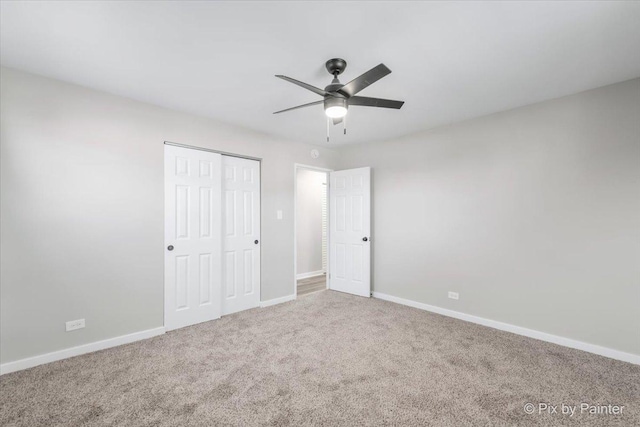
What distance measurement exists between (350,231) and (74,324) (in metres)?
3.69

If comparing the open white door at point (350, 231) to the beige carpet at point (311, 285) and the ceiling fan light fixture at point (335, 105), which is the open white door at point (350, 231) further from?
the ceiling fan light fixture at point (335, 105)

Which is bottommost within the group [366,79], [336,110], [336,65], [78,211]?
[78,211]

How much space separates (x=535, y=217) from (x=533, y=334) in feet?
4.24

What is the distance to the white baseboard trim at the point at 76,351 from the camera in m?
2.34

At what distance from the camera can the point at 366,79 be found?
1930 millimetres

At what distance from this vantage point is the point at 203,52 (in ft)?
7.00

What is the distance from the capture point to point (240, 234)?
12.9 ft

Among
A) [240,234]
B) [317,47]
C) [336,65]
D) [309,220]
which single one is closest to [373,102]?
[336,65]

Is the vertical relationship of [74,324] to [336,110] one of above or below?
below

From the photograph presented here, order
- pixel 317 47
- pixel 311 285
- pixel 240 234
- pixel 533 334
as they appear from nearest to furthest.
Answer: pixel 317 47 → pixel 533 334 → pixel 240 234 → pixel 311 285

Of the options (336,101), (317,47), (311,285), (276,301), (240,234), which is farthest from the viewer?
(311,285)

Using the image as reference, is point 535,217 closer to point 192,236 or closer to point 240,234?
point 240,234

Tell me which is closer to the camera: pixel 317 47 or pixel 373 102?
pixel 317 47

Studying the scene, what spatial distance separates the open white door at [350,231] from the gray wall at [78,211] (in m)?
2.51
